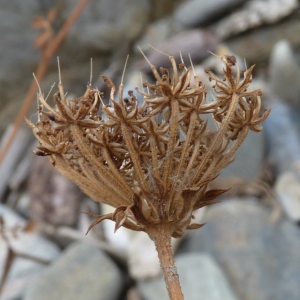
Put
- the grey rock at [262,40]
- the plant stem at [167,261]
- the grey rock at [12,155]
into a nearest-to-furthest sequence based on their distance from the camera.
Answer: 1. the plant stem at [167,261]
2. the grey rock at [12,155]
3. the grey rock at [262,40]

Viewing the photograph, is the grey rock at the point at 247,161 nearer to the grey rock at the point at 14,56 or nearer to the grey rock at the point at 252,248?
the grey rock at the point at 252,248

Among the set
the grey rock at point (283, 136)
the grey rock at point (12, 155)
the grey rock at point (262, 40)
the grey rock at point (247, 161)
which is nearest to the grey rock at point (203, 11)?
the grey rock at point (262, 40)

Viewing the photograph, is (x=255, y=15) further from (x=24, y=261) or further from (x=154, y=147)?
(x=154, y=147)

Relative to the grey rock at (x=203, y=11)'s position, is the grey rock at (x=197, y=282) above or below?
below

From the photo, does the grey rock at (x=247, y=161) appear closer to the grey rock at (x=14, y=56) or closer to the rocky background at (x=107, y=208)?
the rocky background at (x=107, y=208)

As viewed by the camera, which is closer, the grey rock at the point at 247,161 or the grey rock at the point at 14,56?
the grey rock at the point at 247,161

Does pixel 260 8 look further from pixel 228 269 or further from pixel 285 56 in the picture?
pixel 228 269

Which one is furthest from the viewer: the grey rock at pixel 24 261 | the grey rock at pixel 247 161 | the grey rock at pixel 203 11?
the grey rock at pixel 203 11

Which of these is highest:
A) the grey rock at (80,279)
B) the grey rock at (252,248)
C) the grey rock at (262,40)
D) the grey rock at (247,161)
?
the grey rock at (262,40)

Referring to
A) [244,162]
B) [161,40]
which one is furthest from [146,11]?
[244,162]
